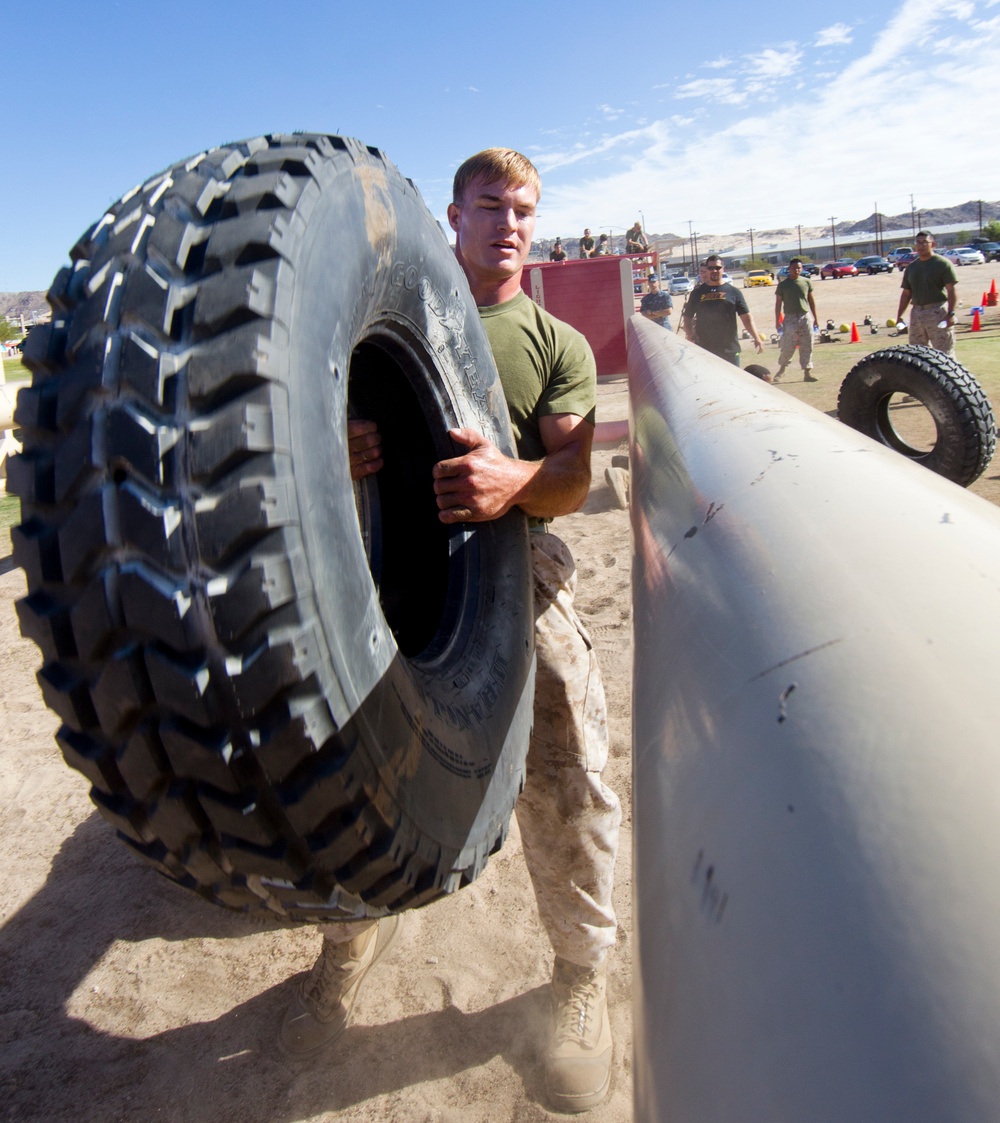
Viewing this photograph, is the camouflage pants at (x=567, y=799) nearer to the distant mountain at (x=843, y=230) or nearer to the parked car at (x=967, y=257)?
the parked car at (x=967, y=257)

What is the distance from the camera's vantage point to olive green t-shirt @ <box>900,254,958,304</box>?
1016 cm

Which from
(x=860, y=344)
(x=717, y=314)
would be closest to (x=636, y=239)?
(x=860, y=344)

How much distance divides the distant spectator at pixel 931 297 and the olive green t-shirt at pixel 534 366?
9.85 m

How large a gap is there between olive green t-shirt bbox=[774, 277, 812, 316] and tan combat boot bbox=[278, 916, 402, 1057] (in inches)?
474

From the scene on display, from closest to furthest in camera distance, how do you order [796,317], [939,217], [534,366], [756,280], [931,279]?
[534,366] → [931,279] → [796,317] → [756,280] → [939,217]

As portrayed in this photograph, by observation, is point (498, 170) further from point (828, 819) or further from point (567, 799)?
point (828, 819)

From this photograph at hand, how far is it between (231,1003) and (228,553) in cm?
192

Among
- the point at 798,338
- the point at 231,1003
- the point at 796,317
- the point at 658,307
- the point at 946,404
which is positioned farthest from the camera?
the point at 658,307

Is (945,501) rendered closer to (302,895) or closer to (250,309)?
(250,309)

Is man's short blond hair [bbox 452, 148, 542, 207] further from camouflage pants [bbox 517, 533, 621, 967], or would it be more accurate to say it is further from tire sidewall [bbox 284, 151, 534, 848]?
camouflage pants [bbox 517, 533, 621, 967]

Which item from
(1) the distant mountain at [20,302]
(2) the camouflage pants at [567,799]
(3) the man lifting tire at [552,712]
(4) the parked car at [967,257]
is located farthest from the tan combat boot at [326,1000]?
(1) the distant mountain at [20,302]

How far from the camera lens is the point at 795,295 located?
12.4 metres

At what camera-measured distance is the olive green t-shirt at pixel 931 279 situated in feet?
33.3

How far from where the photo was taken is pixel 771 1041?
0.57 meters
